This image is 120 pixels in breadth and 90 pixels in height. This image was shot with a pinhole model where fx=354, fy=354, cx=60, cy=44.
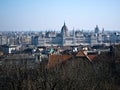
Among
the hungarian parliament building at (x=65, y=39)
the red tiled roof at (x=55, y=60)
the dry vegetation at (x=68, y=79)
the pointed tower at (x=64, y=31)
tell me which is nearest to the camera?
the dry vegetation at (x=68, y=79)

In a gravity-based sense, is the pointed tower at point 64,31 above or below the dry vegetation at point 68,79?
above

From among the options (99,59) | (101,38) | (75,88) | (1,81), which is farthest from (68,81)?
(101,38)

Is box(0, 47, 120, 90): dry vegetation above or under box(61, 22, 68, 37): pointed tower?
under

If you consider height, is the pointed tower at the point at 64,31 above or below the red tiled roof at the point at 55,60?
above

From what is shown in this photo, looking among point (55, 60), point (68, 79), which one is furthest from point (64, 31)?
point (68, 79)

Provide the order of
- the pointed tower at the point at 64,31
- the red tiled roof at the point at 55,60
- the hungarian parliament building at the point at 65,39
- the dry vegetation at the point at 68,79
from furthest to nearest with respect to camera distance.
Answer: the pointed tower at the point at 64,31 → the hungarian parliament building at the point at 65,39 → the red tiled roof at the point at 55,60 → the dry vegetation at the point at 68,79

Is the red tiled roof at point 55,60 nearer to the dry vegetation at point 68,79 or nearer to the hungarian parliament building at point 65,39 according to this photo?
the dry vegetation at point 68,79

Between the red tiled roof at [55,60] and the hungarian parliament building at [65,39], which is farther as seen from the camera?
the hungarian parliament building at [65,39]

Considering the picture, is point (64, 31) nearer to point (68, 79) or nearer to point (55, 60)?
point (55, 60)

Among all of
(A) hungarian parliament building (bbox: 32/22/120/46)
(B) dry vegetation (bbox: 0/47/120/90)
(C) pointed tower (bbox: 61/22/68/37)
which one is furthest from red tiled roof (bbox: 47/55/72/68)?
(C) pointed tower (bbox: 61/22/68/37)

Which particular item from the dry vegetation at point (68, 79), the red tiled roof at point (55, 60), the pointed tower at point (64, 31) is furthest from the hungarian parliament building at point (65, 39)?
the dry vegetation at point (68, 79)

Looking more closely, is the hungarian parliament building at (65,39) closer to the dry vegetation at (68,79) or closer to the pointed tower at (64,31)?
the pointed tower at (64,31)

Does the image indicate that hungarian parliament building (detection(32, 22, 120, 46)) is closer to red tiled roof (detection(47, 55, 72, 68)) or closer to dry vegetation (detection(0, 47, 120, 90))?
red tiled roof (detection(47, 55, 72, 68))
